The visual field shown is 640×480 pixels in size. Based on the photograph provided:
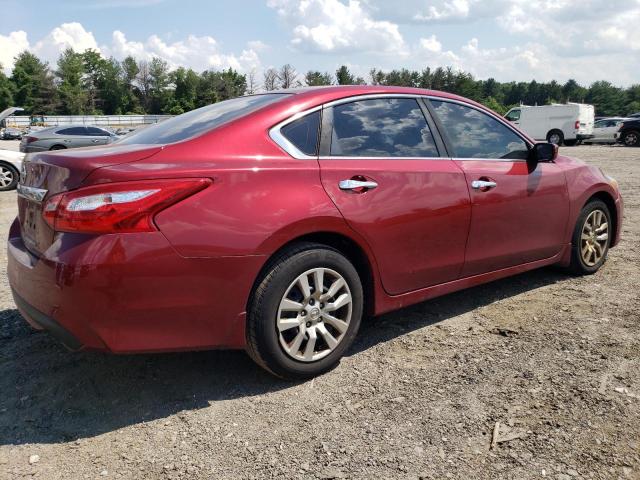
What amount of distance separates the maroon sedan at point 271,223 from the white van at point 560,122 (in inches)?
992

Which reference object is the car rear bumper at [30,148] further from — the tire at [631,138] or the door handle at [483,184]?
the tire at [631,138]

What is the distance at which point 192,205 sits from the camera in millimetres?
2582

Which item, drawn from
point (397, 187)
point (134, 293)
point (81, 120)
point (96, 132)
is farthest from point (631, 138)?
point (81, 120)

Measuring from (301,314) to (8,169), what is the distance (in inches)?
445

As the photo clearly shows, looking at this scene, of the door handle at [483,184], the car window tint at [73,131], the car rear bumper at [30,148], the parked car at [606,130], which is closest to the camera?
the door handle at [483,184]

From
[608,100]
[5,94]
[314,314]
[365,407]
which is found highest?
[5,94]

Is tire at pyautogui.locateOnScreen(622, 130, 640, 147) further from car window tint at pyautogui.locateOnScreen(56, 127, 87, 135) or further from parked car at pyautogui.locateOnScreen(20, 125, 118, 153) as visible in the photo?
car window tint at pyautogui.locateOnScreen(56, 127, 87, 135)

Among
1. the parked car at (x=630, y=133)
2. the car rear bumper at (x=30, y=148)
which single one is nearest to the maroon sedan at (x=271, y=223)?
the car rear bumper at (x=30, y=148)

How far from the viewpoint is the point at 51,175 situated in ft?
8.86

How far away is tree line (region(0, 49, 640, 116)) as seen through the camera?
85.0 m

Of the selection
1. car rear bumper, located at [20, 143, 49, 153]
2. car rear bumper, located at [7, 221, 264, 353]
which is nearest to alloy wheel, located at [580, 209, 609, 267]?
car rear bumper, located at [7, 221, 264, 353]

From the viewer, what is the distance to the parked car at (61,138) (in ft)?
55.5

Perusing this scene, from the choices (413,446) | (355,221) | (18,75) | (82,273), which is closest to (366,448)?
(413,446)

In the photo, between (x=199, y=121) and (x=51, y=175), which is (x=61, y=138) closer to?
(x=199, y=121)
